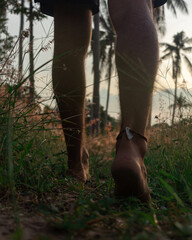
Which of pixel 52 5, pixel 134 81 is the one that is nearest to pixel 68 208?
pixel 134 81

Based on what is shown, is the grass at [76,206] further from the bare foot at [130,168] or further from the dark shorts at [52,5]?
the dark shorts at [52,5]

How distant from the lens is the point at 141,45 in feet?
3.99

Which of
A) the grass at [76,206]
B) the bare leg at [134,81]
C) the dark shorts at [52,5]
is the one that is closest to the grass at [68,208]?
the grass at [76,206]

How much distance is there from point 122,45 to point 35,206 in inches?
30.8

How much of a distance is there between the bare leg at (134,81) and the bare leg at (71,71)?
414 mm

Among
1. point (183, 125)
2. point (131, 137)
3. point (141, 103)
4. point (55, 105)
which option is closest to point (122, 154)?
point (131, 137)

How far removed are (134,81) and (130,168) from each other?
0.40 m

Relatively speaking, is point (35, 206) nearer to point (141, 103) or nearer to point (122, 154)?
point (122, 154)

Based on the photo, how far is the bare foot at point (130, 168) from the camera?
3.40 ft

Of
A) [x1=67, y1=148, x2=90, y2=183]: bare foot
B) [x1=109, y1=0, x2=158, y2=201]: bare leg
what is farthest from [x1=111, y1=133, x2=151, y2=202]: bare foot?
[x1=67, y1=148, x2=90, y2=183]: bare foot

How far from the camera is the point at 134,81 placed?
122 cm

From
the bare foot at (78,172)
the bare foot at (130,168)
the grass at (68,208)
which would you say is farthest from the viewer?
the bare foot at (78,172)

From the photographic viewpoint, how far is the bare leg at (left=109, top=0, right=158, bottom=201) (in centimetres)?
106

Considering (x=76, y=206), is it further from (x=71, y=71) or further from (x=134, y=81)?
(x=71, y=71)
